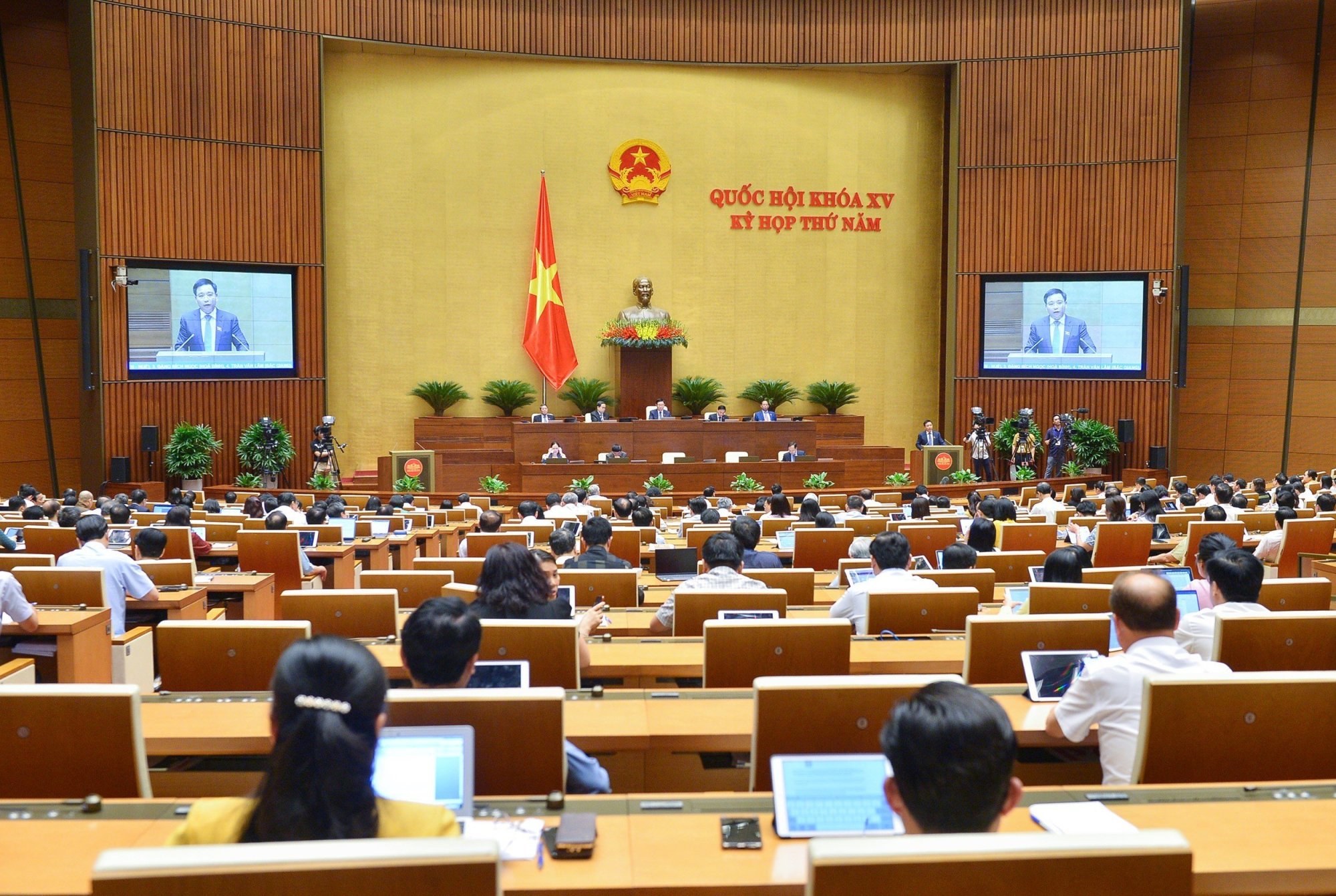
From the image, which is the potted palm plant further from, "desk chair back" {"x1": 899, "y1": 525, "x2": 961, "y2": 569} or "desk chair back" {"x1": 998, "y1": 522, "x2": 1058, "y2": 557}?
"desk chair back" {"x1": 998, "y1": 522, "x2": 1058, "y2": 557}

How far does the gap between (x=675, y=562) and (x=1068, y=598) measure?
8.92ft

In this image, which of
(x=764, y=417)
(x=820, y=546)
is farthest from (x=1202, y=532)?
(x=764, y=417)

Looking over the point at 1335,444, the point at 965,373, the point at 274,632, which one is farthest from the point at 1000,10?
the point at 274,632

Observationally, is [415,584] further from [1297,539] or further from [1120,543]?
[1297,539]

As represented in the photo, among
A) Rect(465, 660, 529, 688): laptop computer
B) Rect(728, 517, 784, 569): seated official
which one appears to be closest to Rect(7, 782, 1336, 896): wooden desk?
Rect(465, 660, 529, 688): laptop computer

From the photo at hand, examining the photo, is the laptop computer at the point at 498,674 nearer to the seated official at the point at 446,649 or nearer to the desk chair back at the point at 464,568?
the seated official at the point at 446,649

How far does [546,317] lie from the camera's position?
17719 mm

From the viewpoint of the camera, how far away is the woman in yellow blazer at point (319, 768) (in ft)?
5.69

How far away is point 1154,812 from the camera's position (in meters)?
2.33

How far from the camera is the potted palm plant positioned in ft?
49.4

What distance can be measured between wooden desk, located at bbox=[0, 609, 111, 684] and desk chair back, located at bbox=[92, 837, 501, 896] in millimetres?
3543

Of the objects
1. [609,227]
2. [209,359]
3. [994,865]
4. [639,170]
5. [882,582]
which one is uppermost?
[639,170]

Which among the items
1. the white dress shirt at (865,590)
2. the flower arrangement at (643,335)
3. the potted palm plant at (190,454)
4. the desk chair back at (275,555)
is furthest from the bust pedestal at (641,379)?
the white dress shirt at (865,590)

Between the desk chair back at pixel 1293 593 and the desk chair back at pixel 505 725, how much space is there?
376 cm
